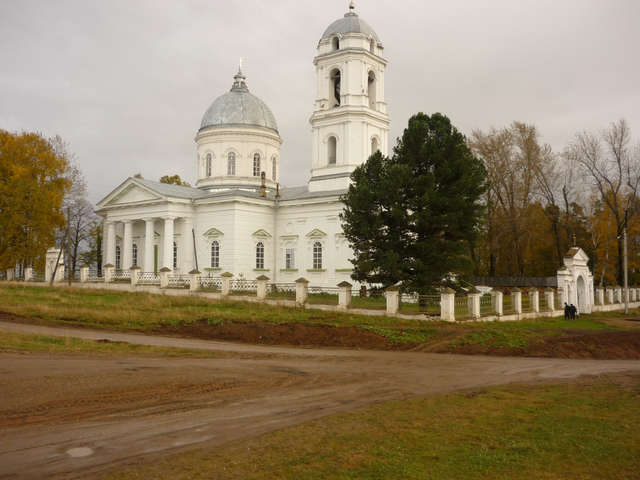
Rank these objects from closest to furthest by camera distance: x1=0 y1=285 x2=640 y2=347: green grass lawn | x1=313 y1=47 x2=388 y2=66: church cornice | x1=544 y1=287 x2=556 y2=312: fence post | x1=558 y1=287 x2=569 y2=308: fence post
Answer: x1=0 y1=285 x2=640 y2=347: green grass lawn
x1=544 y1=287 x2=556 y2=312: fence post
x1=558 y1=287 x2=569 y2=308: fence post
x1=313 y1=47 x2=388 y2=66: church cornice

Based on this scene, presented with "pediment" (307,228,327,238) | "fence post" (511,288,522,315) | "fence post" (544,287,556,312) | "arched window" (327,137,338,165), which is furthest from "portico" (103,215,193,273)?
"fence post" (544,287,556,312)

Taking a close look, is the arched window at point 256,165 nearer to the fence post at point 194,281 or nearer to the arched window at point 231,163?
the arched window at point 231,163

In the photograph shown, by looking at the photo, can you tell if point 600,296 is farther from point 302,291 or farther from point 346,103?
point 302,291

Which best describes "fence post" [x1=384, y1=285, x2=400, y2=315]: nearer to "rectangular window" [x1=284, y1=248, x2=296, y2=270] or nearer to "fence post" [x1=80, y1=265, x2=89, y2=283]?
"rectangular window" [x1=284, y1=248, x2=296, y2=270]

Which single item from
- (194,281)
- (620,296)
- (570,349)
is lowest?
(570,349)

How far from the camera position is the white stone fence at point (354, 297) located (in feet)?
72.2

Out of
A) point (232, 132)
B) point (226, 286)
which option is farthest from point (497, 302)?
point (232, 132)

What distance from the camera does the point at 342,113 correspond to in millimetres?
34719

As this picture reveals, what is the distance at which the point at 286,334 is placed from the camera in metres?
18.5

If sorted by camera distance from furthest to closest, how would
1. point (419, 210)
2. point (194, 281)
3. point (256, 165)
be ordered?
point (256, 165) < point (194, 281) < point (419, 210)

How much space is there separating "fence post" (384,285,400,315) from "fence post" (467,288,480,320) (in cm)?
300

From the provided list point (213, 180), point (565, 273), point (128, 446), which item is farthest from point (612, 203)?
point (128, 446)

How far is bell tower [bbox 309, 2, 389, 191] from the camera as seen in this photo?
1368 inches

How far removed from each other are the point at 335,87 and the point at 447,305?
19.8 metres
